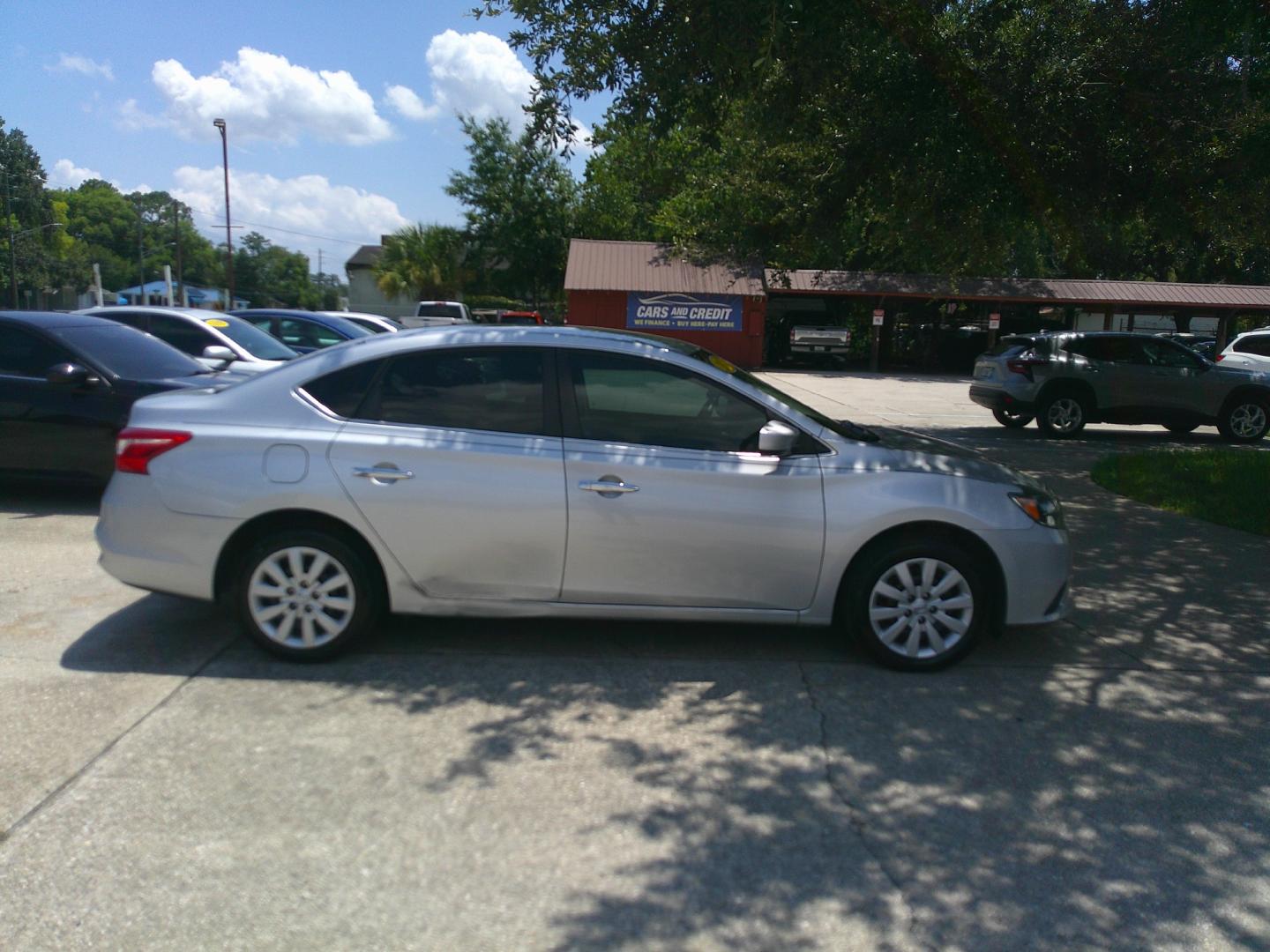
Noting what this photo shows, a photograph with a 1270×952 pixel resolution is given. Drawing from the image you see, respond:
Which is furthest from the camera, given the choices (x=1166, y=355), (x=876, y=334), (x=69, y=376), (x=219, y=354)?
(x=876, y=334)

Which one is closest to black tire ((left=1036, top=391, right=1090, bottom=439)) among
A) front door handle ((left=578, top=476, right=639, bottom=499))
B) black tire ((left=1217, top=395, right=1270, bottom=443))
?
black tire ((left=1217, top=395, right=1270, bottom=443))

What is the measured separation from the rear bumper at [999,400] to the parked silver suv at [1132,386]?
0.03m

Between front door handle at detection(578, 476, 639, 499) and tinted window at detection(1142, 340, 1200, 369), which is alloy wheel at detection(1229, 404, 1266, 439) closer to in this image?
tinted window at detection(1142, 340, 1200, 369)

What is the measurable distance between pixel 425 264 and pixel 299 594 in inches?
1831

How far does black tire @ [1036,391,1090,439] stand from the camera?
15.5m

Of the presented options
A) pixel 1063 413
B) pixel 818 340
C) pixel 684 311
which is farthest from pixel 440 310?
pixel 1063 413

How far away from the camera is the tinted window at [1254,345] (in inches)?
713

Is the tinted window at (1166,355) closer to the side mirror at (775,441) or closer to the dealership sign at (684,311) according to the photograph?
the side mirror at (775,441)

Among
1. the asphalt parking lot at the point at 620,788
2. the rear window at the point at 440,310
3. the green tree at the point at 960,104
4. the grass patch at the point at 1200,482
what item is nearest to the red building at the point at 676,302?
the rear window at the point at 440,310

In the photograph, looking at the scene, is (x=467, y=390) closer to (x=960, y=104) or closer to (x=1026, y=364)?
(x=960, y=104)

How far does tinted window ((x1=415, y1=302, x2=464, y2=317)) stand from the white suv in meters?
21.0

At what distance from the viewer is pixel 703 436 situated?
199 inches

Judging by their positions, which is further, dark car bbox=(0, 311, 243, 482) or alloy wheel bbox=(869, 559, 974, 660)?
dark car bbox=(0, 311, 243, 482)

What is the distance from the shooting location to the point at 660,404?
16.7 feet
